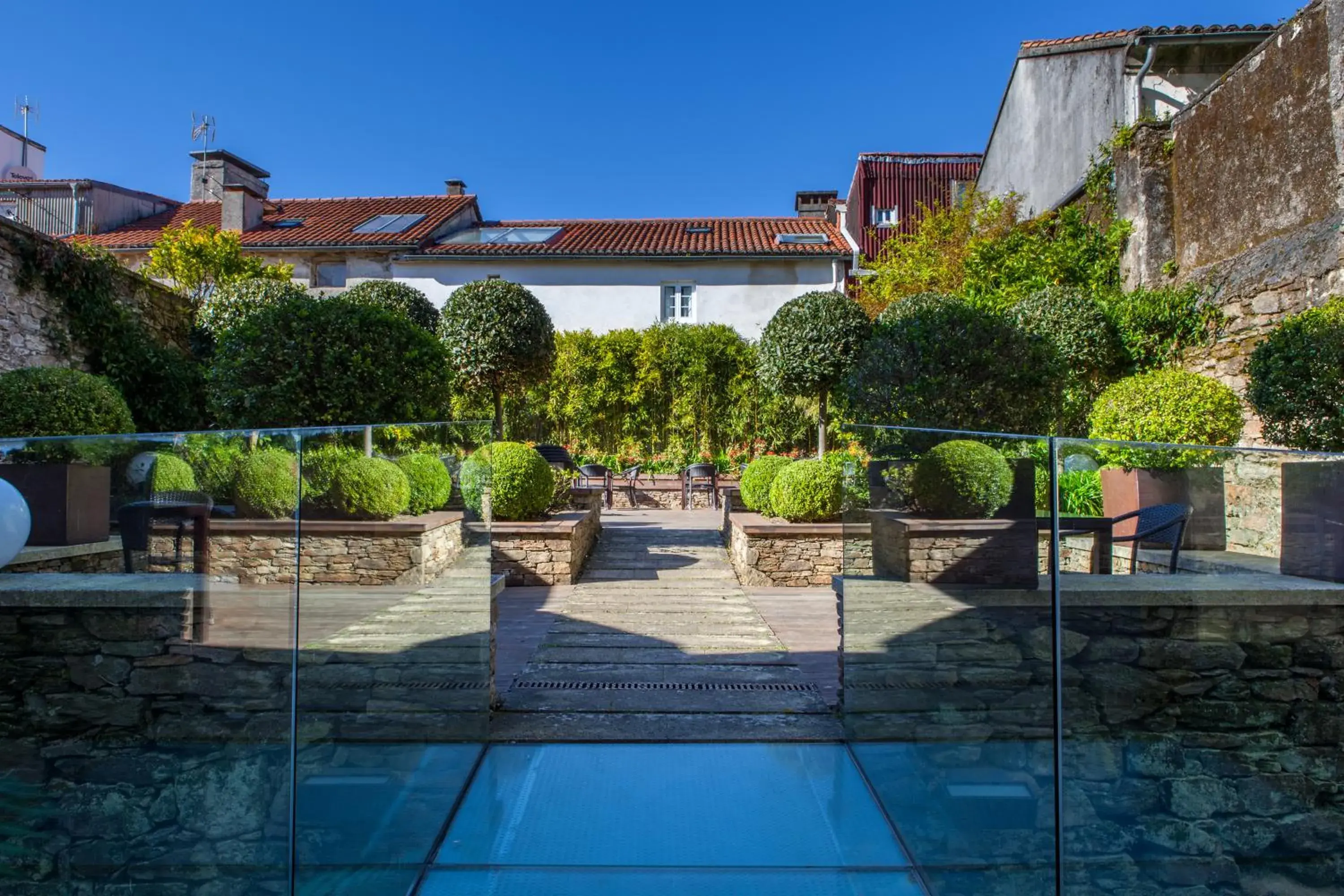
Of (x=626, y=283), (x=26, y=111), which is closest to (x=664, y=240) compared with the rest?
(x=626, y=283)

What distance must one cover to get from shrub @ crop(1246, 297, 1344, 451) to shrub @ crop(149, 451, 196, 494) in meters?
7.12

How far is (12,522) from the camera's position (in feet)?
5.73

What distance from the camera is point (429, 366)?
245 inches

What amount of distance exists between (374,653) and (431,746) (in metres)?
0.75

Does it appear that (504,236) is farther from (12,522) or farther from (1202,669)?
(1202,669)

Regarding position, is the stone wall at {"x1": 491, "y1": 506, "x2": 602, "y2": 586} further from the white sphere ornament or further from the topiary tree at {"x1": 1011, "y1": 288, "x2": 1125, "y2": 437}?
the topiary tree at {"x1": 1011, "y1": 288, "x2": 1125, "y2": 437}

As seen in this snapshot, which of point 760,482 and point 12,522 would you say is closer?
point 12,522

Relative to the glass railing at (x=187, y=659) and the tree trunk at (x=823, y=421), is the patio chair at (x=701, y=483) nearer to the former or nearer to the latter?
the tree trunk at (x=823, y=421)

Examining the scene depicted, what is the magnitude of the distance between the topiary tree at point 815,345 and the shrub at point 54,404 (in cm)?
714

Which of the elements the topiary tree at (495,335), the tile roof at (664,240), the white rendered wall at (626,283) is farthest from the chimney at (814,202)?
the topiary tree at (495,335)

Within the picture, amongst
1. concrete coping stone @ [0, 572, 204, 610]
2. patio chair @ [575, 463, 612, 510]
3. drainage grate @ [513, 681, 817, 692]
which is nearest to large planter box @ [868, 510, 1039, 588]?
drainage grate @ [513, 681, 817, 692]

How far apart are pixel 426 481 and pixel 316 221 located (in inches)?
812

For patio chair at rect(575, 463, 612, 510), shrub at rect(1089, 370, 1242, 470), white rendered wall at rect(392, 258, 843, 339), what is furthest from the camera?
white rendered wall at rect(392, 258, 843, 339)

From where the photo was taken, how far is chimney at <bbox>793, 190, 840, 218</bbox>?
74.2 ft
